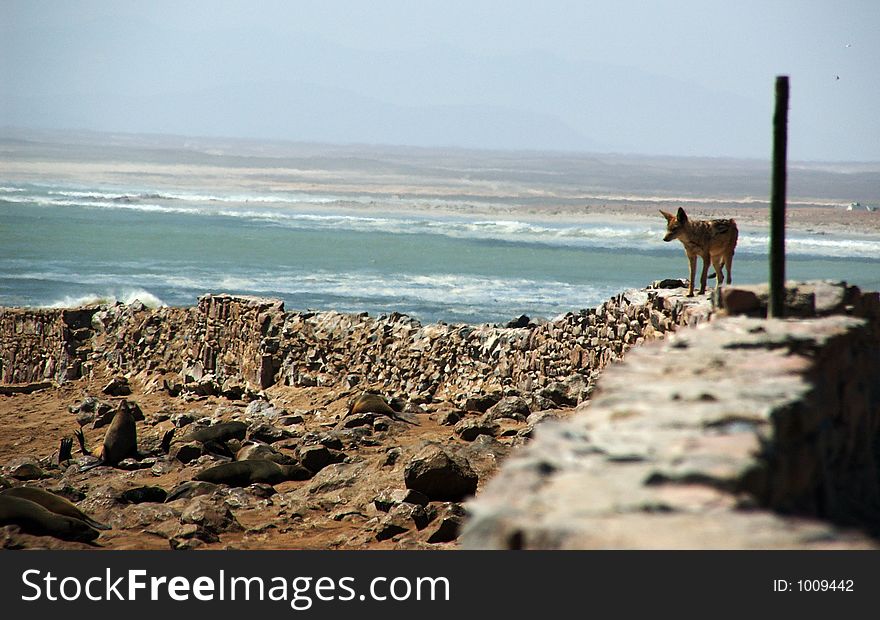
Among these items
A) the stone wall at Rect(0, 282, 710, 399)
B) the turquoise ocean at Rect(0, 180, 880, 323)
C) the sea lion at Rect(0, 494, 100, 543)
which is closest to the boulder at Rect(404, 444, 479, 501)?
the stone wall at Rect(0, 282, 710, 399)

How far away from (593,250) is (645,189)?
2269 inches

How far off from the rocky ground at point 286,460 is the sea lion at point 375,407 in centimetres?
14

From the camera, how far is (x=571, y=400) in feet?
46.8

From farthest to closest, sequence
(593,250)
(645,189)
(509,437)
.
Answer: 1. (645,189)
2. (593,250)
3. (509,437)

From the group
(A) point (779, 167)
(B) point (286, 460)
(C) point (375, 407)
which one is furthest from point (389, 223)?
(A) point (779, 167)

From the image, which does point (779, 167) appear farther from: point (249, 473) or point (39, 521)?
point (249, 473)

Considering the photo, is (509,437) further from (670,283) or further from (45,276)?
(45,276)

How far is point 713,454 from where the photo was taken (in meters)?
4.24

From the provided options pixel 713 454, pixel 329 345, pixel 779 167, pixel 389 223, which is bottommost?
pixel 329 345

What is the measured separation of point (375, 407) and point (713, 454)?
36.2 ft

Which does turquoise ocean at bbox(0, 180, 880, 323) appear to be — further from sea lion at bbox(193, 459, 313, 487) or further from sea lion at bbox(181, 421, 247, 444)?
sea lion at bbox(193, 459, 313, 487)

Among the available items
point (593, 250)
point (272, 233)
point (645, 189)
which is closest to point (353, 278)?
point (593, 250)
